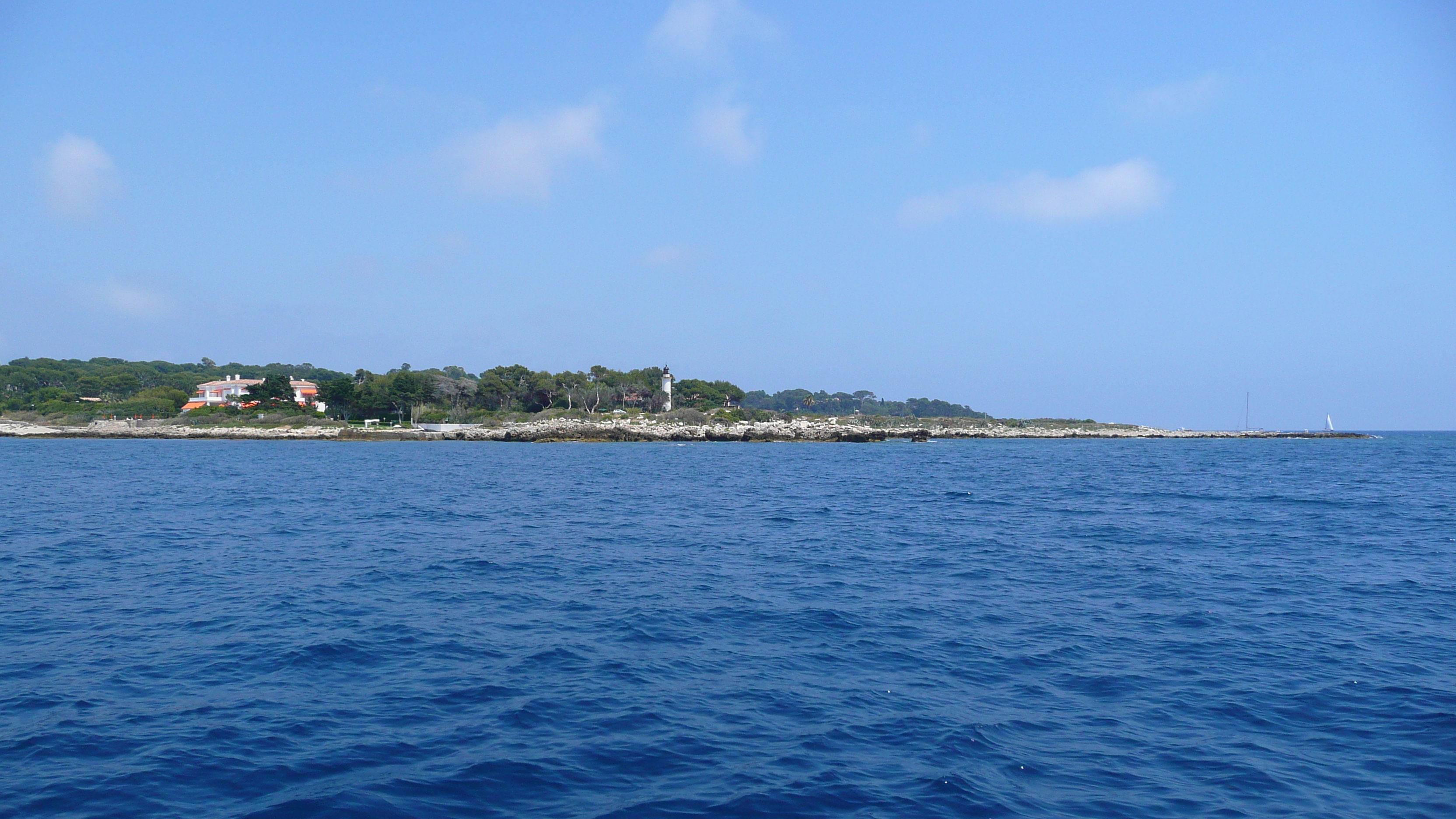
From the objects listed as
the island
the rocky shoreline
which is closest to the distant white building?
the island

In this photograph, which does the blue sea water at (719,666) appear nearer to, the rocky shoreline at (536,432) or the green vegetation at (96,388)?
the rocky shoreline at (536,432)

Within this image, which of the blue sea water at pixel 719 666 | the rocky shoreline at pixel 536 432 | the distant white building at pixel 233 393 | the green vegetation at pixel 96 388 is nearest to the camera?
the blue sea water at pixel 719 666

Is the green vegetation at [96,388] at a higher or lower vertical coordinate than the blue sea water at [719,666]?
higher

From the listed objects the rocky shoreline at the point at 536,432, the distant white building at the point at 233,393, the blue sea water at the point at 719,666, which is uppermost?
the distant white building at the point at 233,393

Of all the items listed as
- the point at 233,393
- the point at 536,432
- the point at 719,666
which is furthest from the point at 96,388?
the point at 719,666

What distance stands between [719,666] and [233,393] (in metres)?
121

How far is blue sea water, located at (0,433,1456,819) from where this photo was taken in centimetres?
706

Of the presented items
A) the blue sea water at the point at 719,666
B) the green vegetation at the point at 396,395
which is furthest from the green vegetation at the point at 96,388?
the blue sea water at the point at 719,666

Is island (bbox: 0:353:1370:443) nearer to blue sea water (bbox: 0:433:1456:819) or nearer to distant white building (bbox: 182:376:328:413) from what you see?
distant white building (bbox: 182:376:328:413)

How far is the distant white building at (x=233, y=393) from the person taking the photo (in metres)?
104

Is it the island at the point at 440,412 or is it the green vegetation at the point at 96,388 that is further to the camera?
the green vegetation at the point at 96,388

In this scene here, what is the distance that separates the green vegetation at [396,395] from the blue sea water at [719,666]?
78.7m

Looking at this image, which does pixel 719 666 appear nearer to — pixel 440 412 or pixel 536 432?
pixel 536 432

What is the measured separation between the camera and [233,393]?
110 meters
